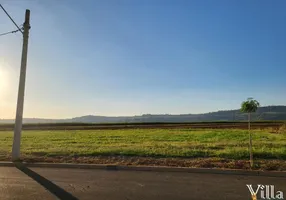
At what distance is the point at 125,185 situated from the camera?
280 inches

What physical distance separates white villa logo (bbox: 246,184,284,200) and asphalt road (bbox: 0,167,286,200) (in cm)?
15

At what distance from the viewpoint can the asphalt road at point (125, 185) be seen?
619 centimetres

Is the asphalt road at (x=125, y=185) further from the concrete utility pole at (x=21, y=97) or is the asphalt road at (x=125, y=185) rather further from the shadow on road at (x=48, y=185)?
the concrete utility pole at (x=21, y=97)

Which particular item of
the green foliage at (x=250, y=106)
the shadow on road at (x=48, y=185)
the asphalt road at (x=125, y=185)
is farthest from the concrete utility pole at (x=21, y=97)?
the green foliage at (x=250, y=106)

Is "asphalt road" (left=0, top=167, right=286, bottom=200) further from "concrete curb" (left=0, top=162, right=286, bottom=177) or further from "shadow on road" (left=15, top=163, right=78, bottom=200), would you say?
"concrete curb" (left=0, top=162, right=286, bottom=177)

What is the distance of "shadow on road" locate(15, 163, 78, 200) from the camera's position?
622cm

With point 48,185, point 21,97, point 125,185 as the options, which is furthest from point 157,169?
point 21,97

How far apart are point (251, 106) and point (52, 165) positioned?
766 cm

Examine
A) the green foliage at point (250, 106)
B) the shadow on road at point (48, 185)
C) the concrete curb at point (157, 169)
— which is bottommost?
the shadow on road at point (48, 185)

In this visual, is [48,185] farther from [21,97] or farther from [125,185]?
[21,97]

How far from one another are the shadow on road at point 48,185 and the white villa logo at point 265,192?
4.16 metres

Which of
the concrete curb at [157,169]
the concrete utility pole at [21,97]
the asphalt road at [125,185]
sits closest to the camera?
the asphalt road at [125,185]

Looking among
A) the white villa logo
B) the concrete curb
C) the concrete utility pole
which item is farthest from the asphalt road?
the concrete utility pole

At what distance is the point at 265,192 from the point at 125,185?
3.46 m
